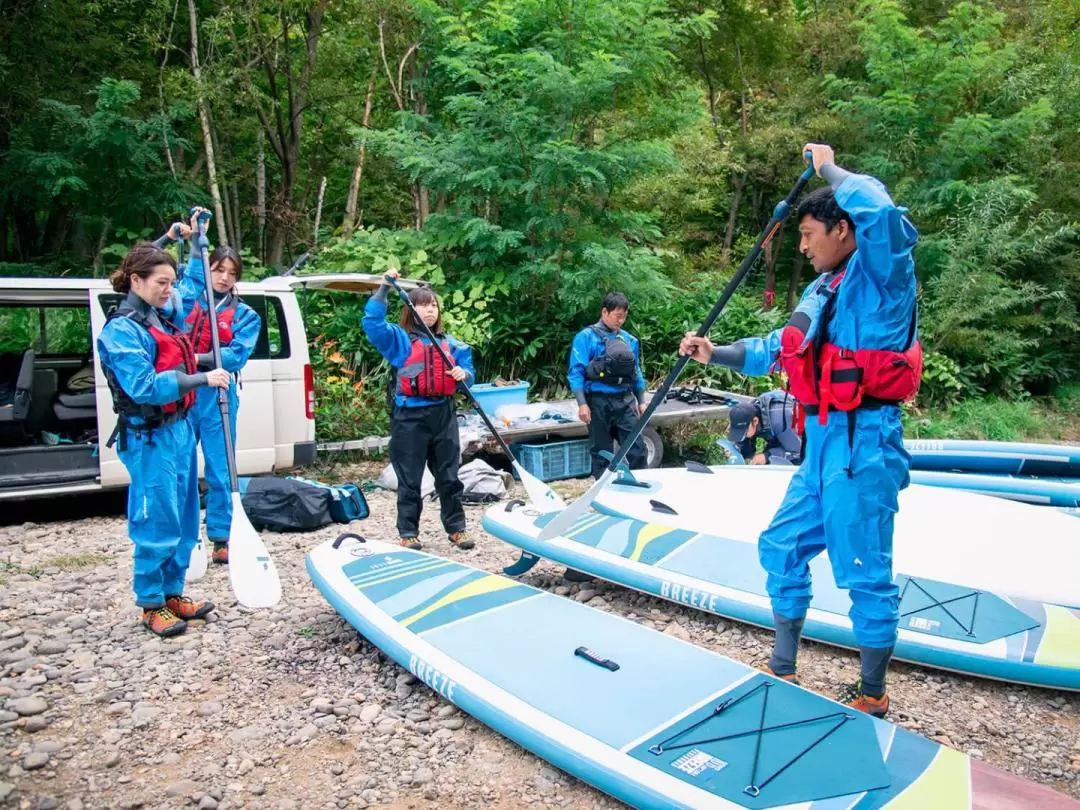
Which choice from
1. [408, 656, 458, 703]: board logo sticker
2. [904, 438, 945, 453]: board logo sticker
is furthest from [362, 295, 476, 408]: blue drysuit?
[904, 438, 945, 453]: board logo sticker

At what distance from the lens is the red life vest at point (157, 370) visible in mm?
3912

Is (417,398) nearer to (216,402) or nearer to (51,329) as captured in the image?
(216,402)

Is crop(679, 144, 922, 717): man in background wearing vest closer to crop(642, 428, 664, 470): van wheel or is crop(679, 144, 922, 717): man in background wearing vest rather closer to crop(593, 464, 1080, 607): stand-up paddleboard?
crop(593, 464, 1080, 607): stand-up paddleboard

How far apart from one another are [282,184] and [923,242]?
10.4 metres

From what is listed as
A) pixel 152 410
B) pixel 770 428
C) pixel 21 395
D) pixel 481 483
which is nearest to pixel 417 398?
pixel 152 410

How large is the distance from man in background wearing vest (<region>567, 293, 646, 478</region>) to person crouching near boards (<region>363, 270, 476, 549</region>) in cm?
136

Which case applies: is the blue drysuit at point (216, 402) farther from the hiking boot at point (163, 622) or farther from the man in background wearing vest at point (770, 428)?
the man in background wearing vest at point (770, 428)

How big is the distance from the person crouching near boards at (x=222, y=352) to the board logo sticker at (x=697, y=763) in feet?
12.2

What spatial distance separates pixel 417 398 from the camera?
215 inches

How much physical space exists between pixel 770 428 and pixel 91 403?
5.70 meters

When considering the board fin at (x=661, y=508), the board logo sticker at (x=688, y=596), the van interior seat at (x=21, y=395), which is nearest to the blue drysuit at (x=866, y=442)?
the board logo sticker at (x=688, y=596)

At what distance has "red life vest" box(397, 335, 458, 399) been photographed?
17.7ft

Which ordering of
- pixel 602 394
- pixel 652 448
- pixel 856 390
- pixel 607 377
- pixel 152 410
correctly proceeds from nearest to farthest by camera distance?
pixel 856 390
pixel 152 410
pixel 607 377
pixel 602 394
pixel 652 448

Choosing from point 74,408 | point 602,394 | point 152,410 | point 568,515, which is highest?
point 152,410
